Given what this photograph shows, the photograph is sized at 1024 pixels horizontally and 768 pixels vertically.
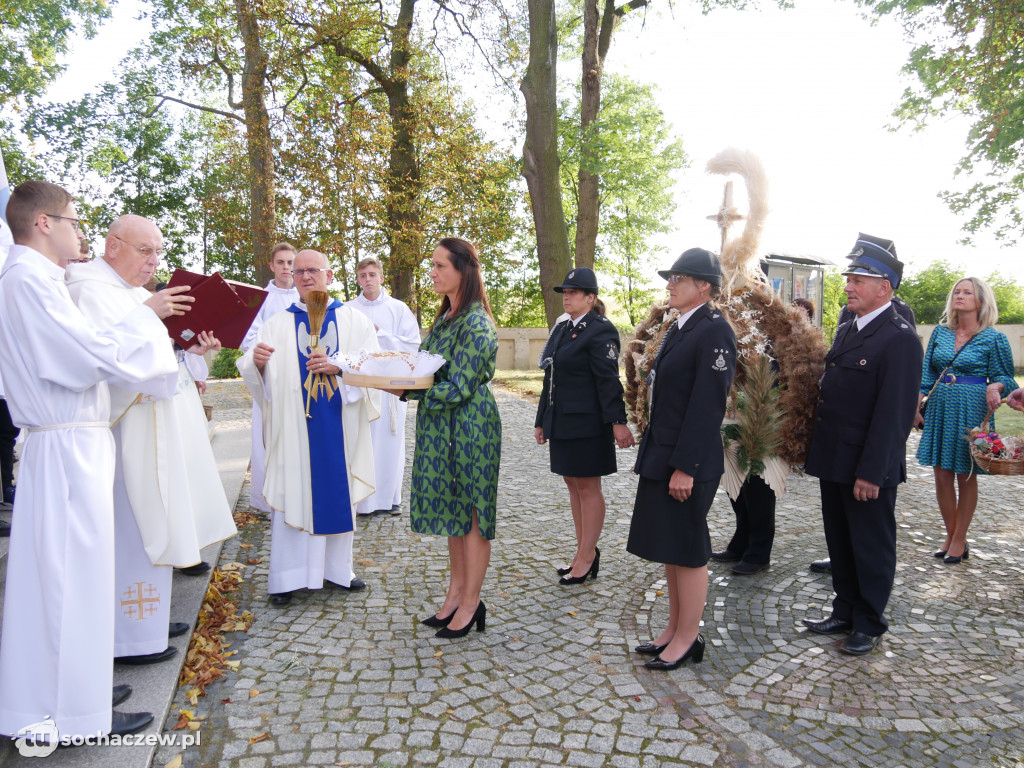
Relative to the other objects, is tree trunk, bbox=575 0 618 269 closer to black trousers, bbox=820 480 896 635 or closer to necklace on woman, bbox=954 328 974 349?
necklace on woman, bbox=954 328 974 349

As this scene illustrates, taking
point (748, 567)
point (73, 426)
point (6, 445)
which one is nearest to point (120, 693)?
point (73, 426)

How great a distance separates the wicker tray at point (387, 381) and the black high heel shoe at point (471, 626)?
136 cm

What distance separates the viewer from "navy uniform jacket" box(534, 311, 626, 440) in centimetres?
463

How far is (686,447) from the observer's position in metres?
3.46

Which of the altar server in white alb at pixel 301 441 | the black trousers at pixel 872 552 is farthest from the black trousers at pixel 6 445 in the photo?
the black trousers at pixel 872 552

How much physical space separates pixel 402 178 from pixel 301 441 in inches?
486

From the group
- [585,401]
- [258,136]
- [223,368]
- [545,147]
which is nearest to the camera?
[585,401]

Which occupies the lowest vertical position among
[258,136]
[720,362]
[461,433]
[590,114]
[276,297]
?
[461,433]

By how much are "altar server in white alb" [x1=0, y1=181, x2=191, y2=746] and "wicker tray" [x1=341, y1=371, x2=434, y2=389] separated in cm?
109

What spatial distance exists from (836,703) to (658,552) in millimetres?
1049

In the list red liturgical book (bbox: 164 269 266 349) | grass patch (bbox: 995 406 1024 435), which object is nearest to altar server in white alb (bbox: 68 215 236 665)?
red liturgical book (bbox: 164 269 266 349)

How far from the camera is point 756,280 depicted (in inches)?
190

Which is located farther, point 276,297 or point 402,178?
point 402,178

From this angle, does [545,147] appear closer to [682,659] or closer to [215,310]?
[215,310]
